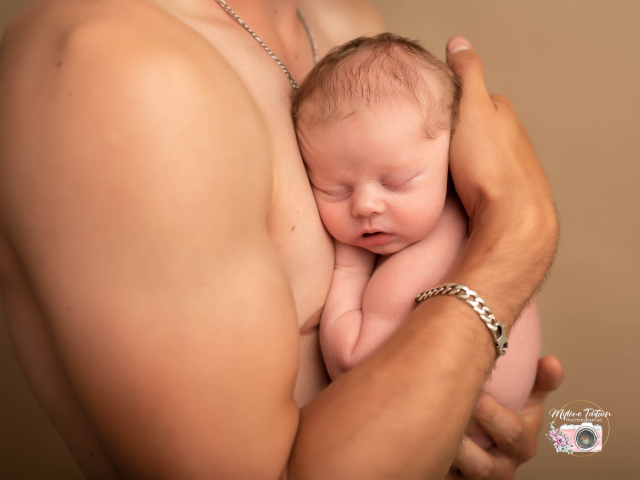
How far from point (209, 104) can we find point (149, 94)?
9 cm

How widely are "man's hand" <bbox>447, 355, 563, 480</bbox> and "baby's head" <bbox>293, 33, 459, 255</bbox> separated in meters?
0.44

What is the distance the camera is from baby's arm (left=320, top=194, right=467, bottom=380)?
43.5 inches

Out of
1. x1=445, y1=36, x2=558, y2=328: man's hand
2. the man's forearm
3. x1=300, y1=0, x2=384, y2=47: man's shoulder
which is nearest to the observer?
the man's forearm

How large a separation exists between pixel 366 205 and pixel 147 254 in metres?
0.57

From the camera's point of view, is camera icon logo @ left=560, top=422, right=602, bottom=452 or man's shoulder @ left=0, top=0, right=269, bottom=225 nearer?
man's shoulder @ left=0, top=0, right=269, bottom=225

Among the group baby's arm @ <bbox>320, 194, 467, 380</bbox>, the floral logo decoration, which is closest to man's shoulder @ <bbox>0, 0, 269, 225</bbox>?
baby's arm @ <bbox>320, 194, 467, 380</bbox>

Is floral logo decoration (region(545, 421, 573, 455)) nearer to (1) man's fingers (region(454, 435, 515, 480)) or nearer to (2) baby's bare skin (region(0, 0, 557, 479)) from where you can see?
(1) man's fingers (region(454, 435, 515, 480))

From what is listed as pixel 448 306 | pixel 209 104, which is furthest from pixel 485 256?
pixel 209 104

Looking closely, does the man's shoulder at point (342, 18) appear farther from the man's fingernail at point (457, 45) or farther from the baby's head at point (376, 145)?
the baby's head at point (376, 145)

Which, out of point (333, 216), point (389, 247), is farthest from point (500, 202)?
point (333, 216)

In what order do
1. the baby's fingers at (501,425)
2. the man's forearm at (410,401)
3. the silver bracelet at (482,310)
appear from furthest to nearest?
the baby's fingers at (501,425), the silver bracelet at (482,310), the man's forearm at (410,401)

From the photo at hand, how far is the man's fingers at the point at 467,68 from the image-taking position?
129cm

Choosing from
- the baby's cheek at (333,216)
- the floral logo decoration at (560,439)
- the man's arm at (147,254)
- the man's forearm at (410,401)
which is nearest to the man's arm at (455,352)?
the man's forearm at (410,401)

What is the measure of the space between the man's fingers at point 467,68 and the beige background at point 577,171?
3.45 ft
